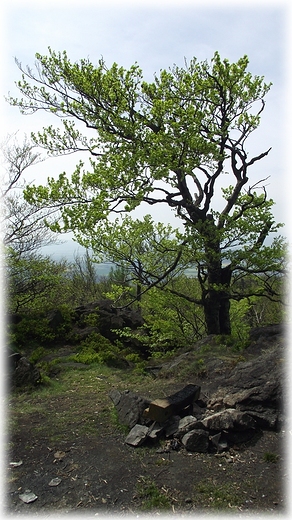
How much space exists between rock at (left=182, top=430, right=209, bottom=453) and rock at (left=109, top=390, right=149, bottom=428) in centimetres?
83

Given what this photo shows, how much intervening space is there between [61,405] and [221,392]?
9.15 ft

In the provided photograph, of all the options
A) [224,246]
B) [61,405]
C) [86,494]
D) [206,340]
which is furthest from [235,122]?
[86,494]

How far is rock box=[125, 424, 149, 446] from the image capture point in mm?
4398

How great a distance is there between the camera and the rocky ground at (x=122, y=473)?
328cm

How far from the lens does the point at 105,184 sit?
7.97 m

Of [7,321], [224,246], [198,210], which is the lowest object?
[7,321]

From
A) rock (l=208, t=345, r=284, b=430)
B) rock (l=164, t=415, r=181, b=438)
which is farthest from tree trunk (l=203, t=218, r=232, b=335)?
rock (l=164, t=415, r=181, b=438)

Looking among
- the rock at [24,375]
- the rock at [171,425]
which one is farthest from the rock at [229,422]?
the rock at [24,375]

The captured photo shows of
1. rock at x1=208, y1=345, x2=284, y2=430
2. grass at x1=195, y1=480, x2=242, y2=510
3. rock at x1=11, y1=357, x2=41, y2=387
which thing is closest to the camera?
grass at x1=195, y1=480, x2=242, y2=510

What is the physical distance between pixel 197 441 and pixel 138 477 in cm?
85

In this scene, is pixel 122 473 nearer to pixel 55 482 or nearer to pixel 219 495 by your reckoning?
pixel 55 482

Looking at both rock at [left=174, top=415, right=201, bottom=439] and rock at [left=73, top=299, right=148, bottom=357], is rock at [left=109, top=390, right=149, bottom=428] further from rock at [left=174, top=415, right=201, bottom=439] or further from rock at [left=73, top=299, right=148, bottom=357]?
rock at [left=73, top=299, right=148, bottom=357]

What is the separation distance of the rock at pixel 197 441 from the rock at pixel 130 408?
83 cm

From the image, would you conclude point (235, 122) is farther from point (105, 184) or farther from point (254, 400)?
point (254, 400)
